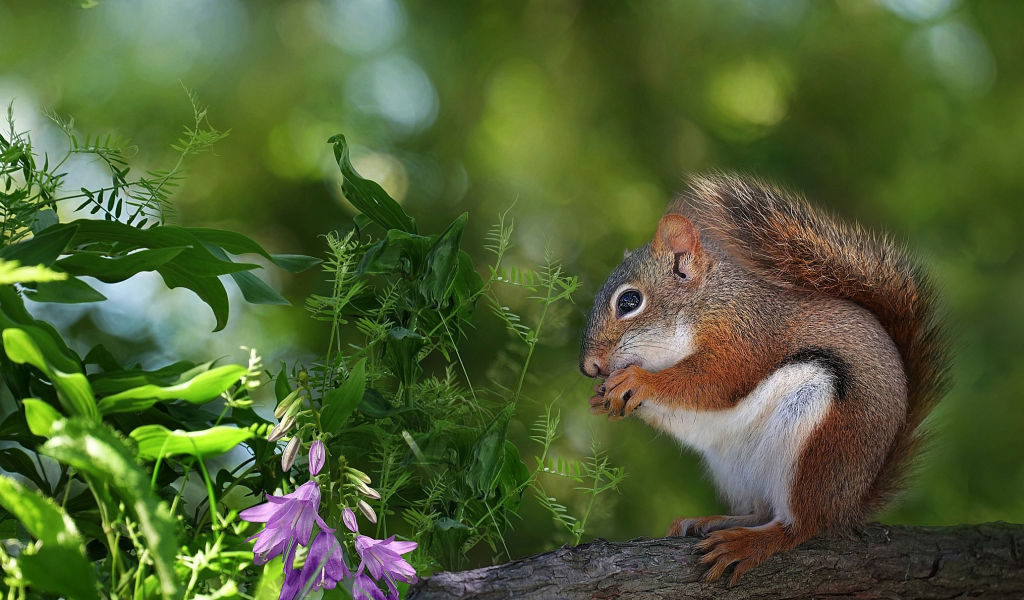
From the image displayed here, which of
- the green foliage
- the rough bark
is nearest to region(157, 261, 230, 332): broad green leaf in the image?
the green foliage

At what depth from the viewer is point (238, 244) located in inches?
29.8

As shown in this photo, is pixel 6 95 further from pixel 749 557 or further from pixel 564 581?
pixel 749 557

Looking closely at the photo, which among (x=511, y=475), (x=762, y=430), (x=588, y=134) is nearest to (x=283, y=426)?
(x=511, y=475)

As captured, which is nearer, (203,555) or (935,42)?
(203,555)

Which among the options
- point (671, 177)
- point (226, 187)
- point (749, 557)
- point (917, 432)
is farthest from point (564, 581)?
point (226, 187)

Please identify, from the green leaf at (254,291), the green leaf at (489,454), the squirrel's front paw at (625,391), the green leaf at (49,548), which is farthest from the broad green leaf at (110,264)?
the squirrel's front paw at (625,391)

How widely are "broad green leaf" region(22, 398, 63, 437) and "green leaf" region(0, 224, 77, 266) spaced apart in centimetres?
13

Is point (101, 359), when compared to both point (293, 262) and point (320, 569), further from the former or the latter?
point (320, 569)

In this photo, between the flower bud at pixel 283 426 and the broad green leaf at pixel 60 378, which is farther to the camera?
the flower bud at pixel 283 426

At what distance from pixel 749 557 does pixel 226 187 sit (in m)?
1.18

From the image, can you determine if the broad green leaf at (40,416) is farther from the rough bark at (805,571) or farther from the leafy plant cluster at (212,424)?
the rough bark at (805,571)

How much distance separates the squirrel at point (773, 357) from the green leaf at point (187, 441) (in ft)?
1.80

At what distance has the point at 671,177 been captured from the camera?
157 cm

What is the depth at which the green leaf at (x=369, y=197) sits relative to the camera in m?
0.78
